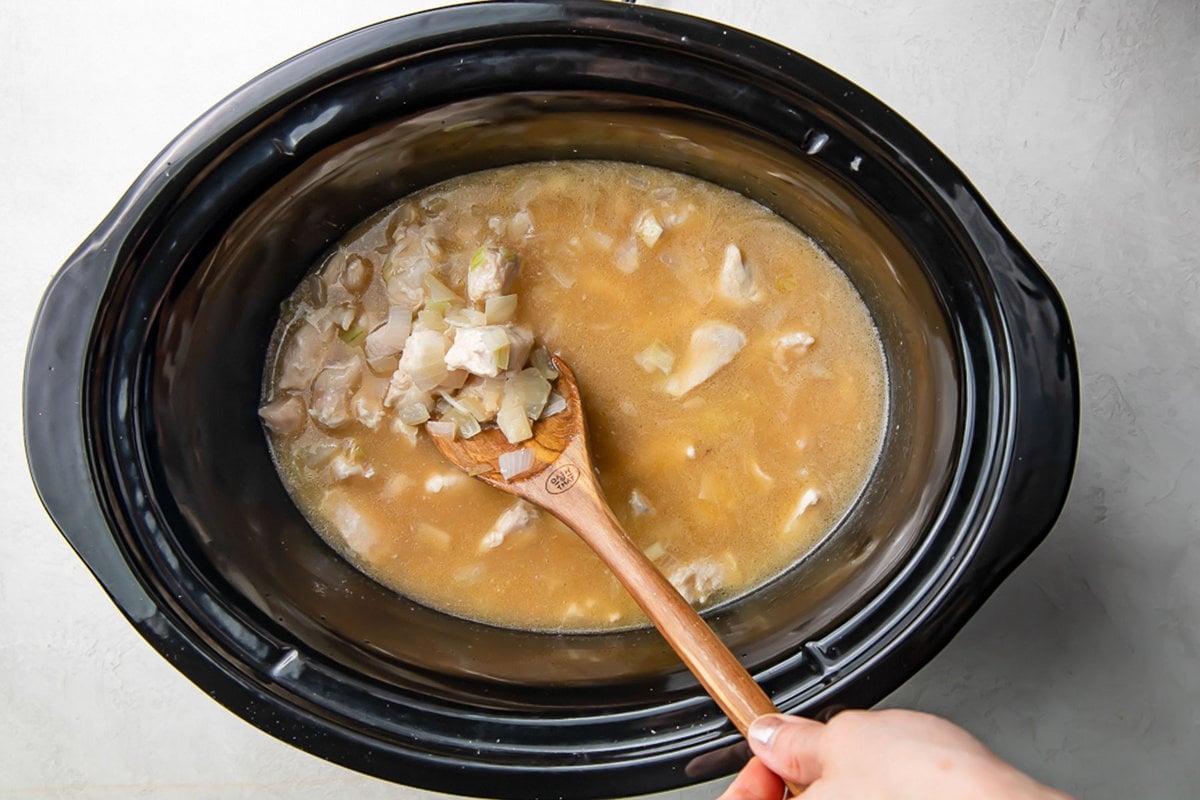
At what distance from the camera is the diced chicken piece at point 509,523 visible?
1862 millimetres

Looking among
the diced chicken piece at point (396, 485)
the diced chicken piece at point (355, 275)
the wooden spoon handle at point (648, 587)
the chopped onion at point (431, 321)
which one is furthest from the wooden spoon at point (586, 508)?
the diced chicken piece at point (355, 275)

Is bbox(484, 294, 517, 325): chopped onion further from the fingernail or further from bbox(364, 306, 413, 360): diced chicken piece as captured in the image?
the fingernail

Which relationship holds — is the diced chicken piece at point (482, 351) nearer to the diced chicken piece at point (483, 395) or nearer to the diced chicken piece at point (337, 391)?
the diced chicken piece at point (483, 395)

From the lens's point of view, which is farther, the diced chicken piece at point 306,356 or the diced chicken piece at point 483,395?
the diced chicken piece at point 306,356

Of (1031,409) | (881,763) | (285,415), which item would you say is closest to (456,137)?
(285,415)

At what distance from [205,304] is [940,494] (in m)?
1.33

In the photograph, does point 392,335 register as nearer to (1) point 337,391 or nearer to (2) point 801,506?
(1) point 337,391

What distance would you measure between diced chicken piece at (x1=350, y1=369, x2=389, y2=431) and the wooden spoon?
15cm

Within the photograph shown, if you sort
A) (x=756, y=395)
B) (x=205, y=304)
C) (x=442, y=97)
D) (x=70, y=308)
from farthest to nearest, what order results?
(x=756, y=395)
(x=205, y=304)
(x=442, y=97)
(x=70, y=308)

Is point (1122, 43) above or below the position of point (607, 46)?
below

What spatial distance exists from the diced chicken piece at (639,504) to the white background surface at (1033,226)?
61 cm

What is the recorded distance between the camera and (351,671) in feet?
5.21

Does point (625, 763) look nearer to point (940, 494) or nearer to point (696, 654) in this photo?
point (696, 654)

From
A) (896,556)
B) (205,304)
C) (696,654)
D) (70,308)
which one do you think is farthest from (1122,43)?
(70,308)
